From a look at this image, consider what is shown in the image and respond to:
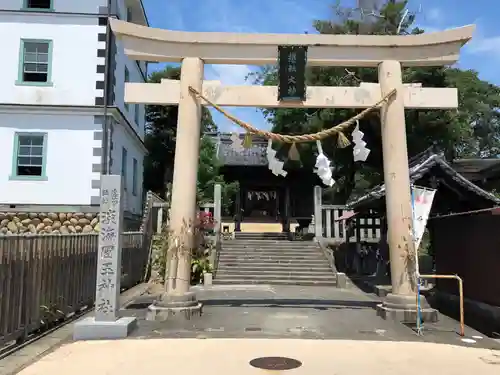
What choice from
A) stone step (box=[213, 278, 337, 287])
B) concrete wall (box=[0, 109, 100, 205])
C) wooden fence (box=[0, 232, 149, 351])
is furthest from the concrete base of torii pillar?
concrete wall (box=[0, 109, 100, 205])

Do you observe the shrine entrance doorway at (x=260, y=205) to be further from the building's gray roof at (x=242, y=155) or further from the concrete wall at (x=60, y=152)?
the concrete wall at (x=60, y=152)

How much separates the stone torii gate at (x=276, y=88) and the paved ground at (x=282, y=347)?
115 centimetres

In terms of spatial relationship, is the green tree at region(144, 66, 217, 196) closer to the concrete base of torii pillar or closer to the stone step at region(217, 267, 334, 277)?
the stone step at region(217, 267, 334, 277)

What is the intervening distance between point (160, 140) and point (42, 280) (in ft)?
73.8

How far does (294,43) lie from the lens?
9570 mm

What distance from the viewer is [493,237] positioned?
28.4 ft

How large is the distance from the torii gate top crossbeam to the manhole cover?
6.34 m

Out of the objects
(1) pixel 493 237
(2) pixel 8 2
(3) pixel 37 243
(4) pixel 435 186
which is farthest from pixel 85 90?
(1) pixel 493 237

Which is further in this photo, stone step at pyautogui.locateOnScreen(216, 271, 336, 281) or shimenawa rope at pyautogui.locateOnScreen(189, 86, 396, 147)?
stone step at pyautogui.locateOnScreen(216, 271, 336, 281)

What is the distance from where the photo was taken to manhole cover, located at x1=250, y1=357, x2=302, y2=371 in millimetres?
5617

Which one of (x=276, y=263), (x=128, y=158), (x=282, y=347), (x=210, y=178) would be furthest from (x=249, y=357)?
(x=210, y=178)

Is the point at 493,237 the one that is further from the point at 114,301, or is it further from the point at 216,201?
the point at 216,201

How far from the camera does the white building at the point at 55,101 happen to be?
1572 centimetres

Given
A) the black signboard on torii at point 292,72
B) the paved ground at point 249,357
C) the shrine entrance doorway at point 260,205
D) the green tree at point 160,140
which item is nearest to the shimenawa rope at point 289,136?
the black signboard on torii at point 292,72
